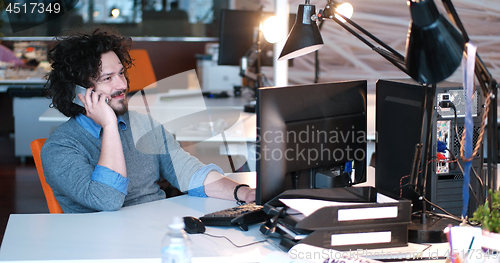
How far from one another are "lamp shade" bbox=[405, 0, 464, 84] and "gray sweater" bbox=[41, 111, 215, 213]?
3.29 feet

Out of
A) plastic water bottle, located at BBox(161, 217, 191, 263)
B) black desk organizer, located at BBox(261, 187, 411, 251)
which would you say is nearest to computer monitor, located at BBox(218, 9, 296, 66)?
black desk organizer, located at BBox(261, 187, 411, 251)

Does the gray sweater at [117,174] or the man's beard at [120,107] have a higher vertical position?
the man's beard at [120,107]

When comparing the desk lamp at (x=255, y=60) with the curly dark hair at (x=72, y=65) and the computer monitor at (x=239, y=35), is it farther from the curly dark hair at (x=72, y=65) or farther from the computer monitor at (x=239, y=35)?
the curly dark hair at (x=72, y=65)

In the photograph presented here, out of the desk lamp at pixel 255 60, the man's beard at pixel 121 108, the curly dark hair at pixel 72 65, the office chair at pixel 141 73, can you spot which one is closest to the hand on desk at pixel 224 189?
the man's beard at pixel 121 108

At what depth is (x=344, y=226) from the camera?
46.8 inches

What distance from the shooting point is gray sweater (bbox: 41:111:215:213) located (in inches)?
59.8

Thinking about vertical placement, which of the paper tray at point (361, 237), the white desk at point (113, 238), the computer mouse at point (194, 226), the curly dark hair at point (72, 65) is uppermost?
the curly dark hair at point (72, 65)

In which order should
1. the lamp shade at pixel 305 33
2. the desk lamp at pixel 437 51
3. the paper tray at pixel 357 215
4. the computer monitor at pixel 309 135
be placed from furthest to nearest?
the lamp shade at pixel 305 33 → the computer monitor at pixel 309 135 → the paper tray at pixel 357 215 → the desk lamp at pixel 437 51

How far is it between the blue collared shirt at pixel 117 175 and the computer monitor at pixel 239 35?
5.33 feet

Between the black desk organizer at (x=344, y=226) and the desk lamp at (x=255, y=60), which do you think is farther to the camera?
the desk lamp at (x=255, y=60)

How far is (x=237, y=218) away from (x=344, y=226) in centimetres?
32

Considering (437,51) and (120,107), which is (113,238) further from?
(437,51)

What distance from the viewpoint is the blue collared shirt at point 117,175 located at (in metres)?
1.54

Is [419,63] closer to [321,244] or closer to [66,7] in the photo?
[321,244]
